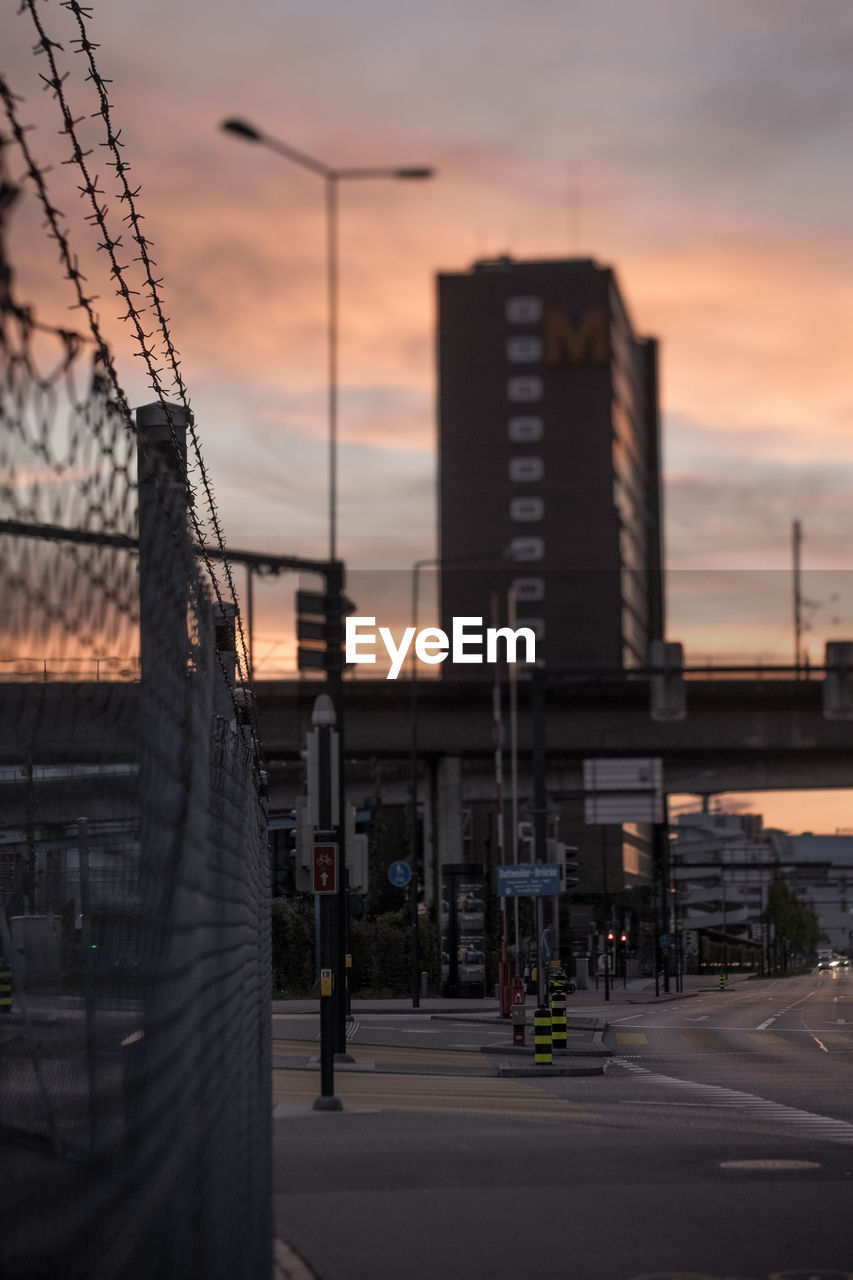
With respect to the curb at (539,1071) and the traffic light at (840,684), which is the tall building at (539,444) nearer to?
the traffic light at (840,684)

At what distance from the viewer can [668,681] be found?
34.7 meters

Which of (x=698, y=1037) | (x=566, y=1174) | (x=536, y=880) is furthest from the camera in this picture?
(x=698, y=1037)

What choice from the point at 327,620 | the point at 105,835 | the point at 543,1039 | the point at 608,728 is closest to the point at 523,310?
the point at 608,728

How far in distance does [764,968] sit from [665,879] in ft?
240

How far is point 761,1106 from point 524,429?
11060 cm

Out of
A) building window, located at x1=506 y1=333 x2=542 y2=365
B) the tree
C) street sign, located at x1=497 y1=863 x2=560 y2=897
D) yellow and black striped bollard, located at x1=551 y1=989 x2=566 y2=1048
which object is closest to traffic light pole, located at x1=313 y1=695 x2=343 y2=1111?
yellow and black striped bollard, located at x1=551 y1=989 x2=566 y2=1048

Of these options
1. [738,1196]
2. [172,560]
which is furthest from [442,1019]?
[172,560]

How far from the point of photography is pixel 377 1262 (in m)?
8.84

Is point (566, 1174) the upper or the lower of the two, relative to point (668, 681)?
lower

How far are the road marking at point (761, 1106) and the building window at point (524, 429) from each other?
104455 millimetres

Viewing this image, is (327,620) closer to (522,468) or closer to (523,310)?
(522,468)

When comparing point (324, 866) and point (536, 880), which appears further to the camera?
point (536, 880)

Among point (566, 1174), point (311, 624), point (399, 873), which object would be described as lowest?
point (566, 1174)

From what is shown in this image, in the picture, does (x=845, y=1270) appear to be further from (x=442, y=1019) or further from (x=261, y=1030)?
(x=442, y=1019)
